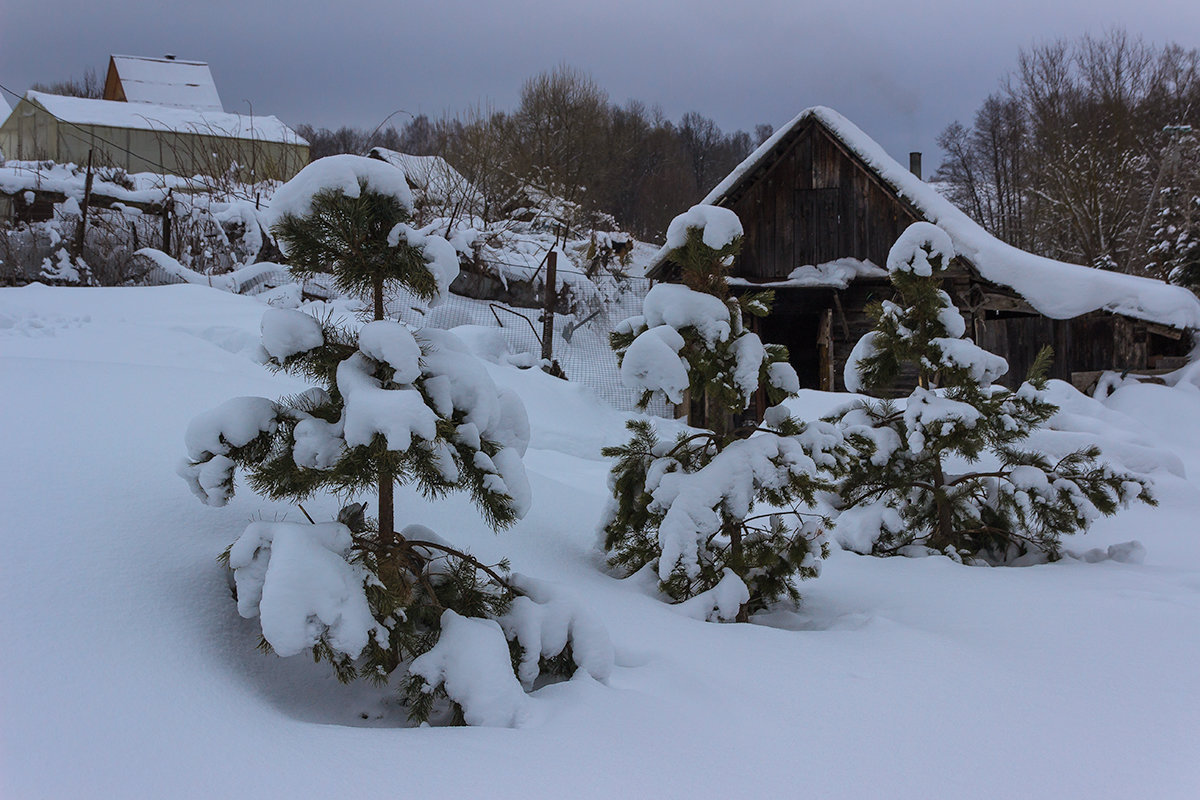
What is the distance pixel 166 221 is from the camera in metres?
13.9

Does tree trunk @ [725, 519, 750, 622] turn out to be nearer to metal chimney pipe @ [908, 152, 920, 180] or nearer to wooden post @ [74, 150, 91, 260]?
wooden post @ [74, 150, 91, 260]

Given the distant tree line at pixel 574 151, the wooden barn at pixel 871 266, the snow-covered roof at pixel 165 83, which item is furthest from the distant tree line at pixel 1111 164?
the snow-covered roof at pixel 165 83

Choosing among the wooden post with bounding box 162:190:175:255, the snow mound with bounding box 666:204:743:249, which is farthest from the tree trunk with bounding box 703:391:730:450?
the wooden post with bounding box 162:190:175:255

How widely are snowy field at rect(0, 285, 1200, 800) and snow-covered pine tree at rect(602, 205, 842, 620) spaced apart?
259mm

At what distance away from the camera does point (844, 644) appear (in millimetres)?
3385

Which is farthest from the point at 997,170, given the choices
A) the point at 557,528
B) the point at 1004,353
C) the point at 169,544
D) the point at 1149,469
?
the point at 169,544

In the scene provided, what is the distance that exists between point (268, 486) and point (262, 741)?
2.87ft

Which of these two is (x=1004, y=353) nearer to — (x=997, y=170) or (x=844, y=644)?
(x=844, y=644)

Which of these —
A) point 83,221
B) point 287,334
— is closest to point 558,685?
point 287,334

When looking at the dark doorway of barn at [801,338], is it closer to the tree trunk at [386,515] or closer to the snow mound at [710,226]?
the snow mound at [710,226]

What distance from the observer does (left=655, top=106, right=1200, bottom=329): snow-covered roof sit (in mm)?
11336

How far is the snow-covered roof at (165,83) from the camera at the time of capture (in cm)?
3478

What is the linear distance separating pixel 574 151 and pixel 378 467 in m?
27.4

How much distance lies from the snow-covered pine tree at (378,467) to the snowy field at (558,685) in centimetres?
19
